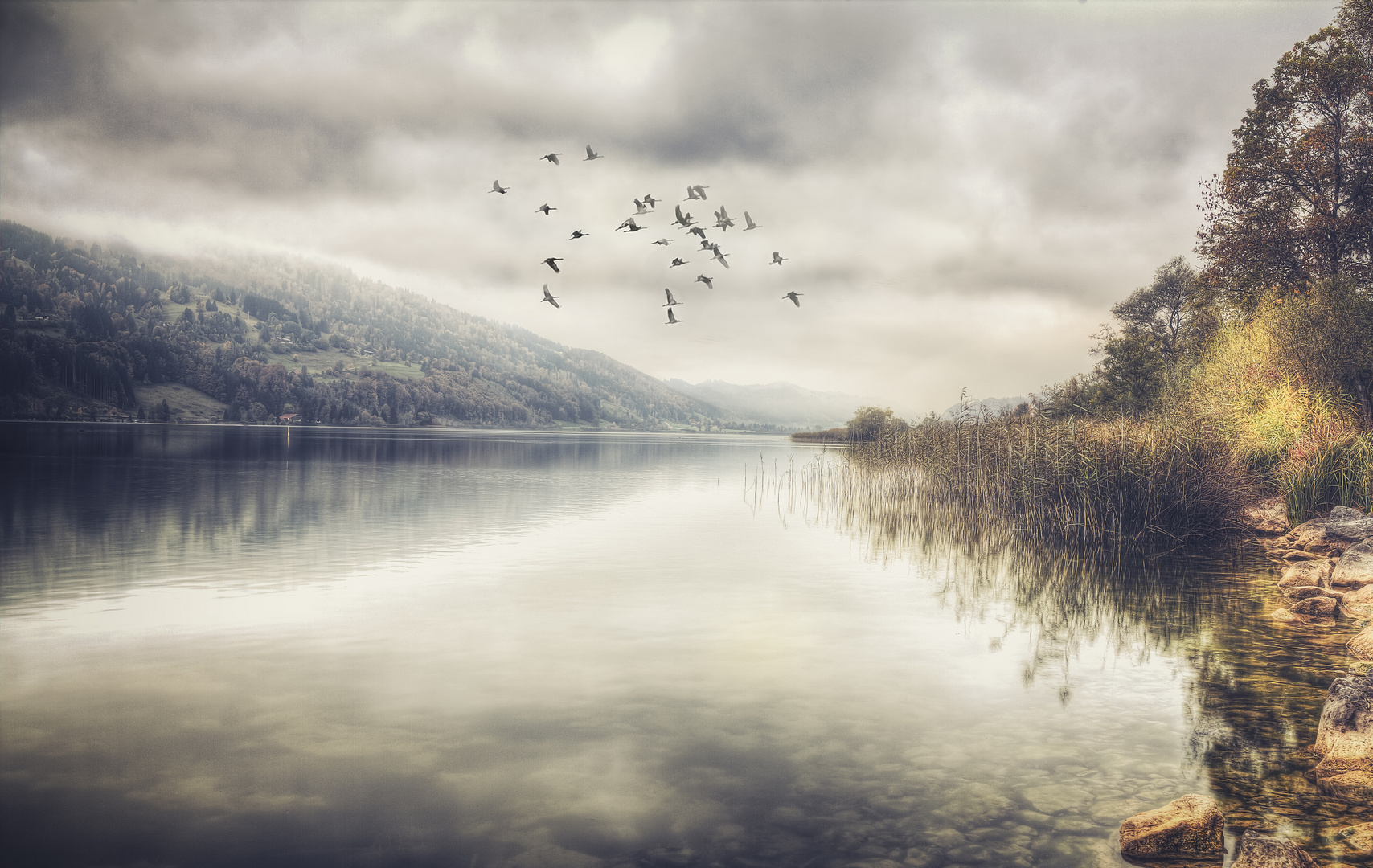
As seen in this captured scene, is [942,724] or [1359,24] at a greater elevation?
[1359,24]

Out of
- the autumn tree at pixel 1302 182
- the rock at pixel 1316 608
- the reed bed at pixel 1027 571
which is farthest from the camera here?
the autumn tree at pixel 1302 182

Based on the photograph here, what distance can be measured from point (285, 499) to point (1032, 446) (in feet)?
99.2

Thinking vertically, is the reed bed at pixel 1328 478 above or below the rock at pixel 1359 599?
above

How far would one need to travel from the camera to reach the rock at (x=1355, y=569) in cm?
1614

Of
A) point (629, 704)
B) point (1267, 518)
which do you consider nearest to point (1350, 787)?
point (629, 704)

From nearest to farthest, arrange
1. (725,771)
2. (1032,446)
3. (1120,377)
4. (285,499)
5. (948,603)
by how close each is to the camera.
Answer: (725,771), (948,603), (1032,446), (285,499), (1120,377)

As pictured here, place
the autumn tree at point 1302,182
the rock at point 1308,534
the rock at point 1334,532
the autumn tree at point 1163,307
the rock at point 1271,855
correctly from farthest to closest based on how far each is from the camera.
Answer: the autumn tree at point 1163,307, the autumn tree at point 1302,182, the rock at point 1308,534, the rock at point 1334,532, the rock at point 1271,855

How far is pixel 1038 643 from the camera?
42.9 ft

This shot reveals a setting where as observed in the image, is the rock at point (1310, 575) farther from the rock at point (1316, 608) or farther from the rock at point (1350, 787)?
the rock at point (1350, 787)

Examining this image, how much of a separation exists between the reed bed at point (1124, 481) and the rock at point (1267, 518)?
62 centimetres

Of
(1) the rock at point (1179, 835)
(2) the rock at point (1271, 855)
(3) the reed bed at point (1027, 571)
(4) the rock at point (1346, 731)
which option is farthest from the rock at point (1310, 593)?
(2) the rock at point (1271, 855)

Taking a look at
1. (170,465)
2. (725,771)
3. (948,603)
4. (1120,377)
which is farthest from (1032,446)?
(170,465)

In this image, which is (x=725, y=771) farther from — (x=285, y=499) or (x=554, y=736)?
(x=285, y=499)

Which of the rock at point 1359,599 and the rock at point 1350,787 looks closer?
the rock at point 1350,787
